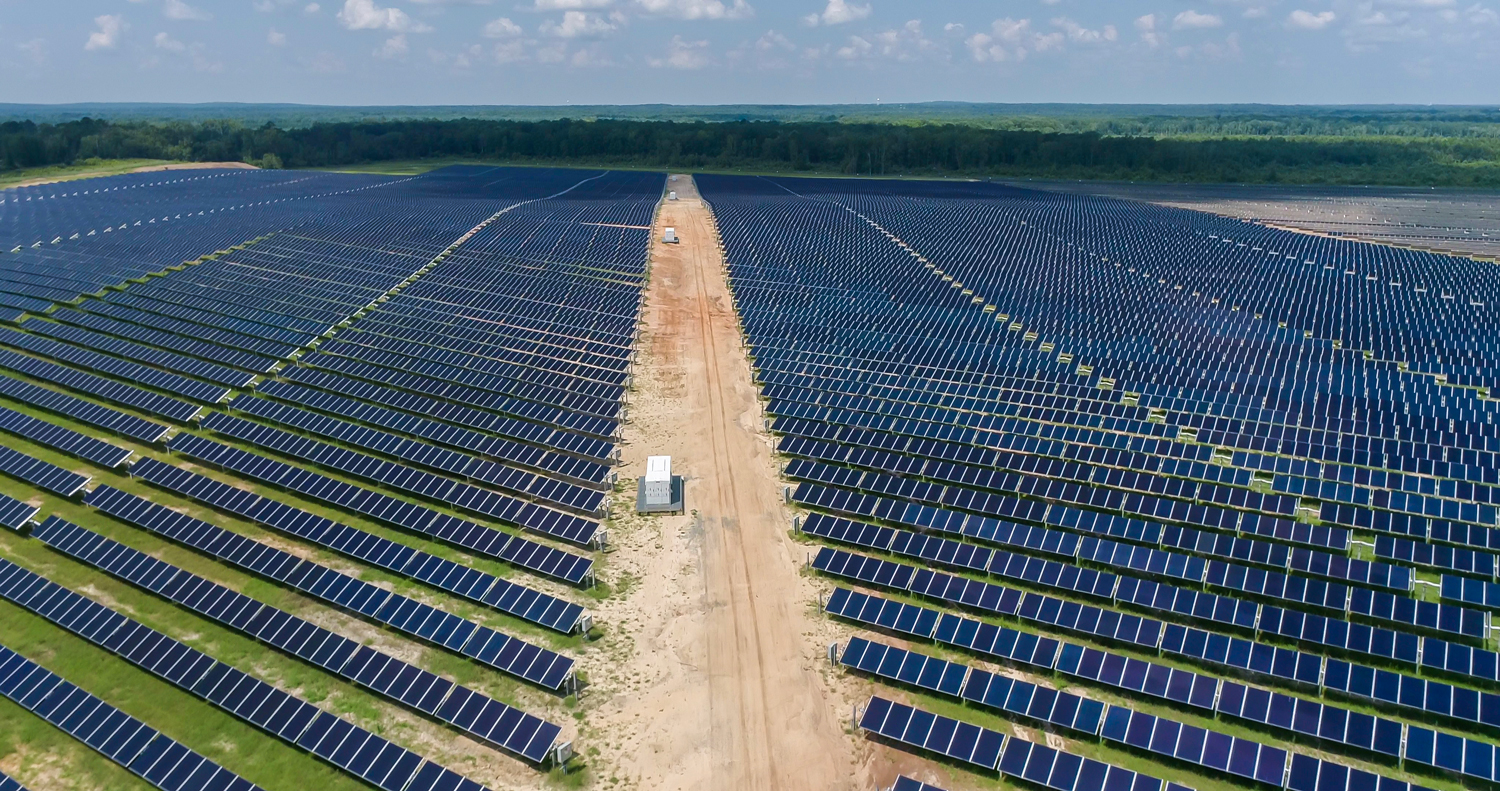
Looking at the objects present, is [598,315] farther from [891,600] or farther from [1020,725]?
[1020,725]

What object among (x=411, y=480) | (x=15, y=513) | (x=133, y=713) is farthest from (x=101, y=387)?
(x=133, y=713)

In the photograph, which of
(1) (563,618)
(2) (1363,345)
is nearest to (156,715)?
(1) (563,618)

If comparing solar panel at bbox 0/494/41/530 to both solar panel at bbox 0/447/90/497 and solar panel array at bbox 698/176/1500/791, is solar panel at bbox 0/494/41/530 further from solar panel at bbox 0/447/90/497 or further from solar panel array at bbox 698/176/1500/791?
solar panel array at bbox 698/176/1500/791

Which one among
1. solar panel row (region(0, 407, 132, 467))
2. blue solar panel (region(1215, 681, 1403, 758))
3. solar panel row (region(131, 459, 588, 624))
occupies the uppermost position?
solar panel row (region(0, 407, 132, 467))

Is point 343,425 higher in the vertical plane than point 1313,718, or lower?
higher

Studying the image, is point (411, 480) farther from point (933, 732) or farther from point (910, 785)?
point (910, 785)

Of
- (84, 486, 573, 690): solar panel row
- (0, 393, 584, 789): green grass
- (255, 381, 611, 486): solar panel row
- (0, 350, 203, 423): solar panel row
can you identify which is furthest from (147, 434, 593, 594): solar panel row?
(255, 381, 611, 486): solar panel row
